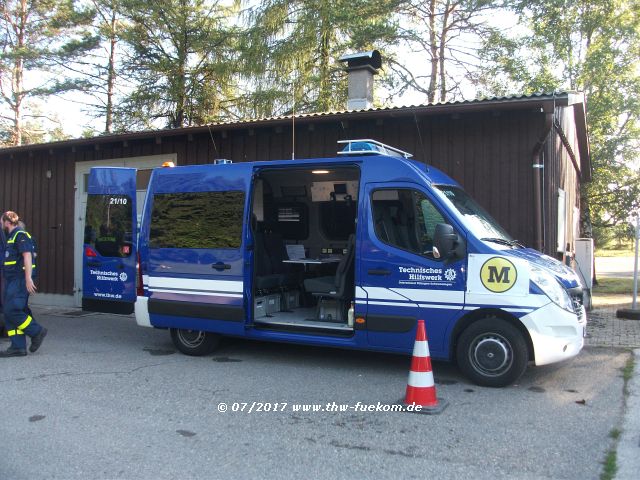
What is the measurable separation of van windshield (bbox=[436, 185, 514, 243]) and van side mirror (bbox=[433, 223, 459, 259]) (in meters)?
0.31

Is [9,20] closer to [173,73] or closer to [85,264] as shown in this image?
[173,73]

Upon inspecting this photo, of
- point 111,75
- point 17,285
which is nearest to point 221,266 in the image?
point 17,285

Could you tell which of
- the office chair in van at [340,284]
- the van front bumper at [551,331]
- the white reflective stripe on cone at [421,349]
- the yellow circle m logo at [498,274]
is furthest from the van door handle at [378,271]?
the van front bumper at [551,331]

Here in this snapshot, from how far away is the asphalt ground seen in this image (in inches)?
154

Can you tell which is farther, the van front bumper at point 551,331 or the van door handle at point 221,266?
the van door handle at point 221,266

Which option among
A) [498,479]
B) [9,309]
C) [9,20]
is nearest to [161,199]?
[9,309]

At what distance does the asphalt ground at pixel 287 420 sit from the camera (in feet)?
12.8

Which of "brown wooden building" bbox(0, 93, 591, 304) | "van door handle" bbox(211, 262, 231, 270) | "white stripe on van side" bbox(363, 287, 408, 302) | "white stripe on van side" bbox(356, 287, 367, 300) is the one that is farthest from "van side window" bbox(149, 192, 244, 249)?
"brown wooden building" bbox(0, 93, 591, 304)

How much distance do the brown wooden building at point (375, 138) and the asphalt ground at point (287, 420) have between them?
9.31 ft

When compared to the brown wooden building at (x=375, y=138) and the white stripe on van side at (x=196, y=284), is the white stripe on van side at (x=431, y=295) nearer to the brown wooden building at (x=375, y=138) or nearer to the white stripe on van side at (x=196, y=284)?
the white stripe on van side at (x=196, y=284)

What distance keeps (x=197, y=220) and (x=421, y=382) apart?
3635 mm

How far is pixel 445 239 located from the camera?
5.60 meters

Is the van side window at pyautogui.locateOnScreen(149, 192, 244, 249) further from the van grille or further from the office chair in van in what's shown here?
the van grille

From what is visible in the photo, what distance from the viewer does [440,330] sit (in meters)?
5.88
